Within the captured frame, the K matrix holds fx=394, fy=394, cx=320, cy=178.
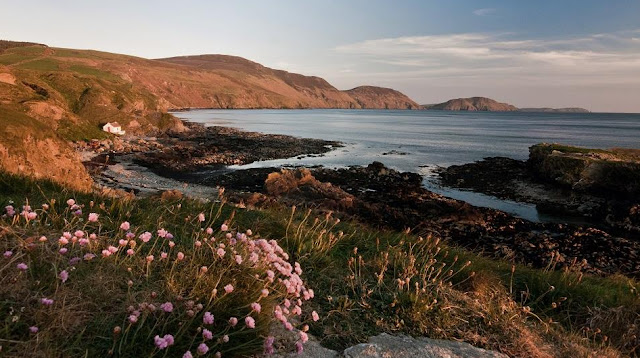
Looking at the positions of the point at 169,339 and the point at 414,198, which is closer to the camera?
the point at 169,339

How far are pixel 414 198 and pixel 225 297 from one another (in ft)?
74.2

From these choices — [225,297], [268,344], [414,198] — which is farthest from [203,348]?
[414,198]

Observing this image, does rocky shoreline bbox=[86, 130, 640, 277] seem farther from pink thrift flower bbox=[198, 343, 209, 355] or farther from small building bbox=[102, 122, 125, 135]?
small building bbox=[102, 122, 125, 135]

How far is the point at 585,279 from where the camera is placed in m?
7.34

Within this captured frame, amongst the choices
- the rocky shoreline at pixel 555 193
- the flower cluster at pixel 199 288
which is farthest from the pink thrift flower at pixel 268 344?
the rocky shoreline at pixel 555 193

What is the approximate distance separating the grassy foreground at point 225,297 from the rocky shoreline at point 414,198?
287 centimetres

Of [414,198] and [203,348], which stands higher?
[203,348]

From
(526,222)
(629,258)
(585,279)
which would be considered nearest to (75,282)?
(585,279)

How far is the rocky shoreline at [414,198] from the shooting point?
16828 millimetres

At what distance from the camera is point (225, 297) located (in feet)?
11.0

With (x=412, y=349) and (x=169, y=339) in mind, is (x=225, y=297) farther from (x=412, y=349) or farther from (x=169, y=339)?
(x=412, y=349)

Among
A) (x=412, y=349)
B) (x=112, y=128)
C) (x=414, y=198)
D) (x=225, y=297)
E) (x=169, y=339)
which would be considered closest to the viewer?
(x=169, y=339)

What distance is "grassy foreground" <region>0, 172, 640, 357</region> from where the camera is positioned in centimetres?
275

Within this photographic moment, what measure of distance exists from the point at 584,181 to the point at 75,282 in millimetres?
32563
